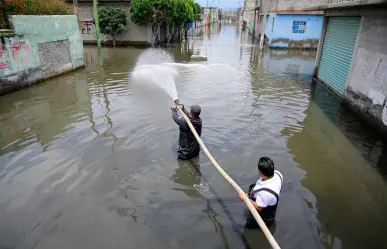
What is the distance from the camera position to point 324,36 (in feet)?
48.1

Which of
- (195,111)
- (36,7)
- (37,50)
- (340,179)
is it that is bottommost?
(340,179)

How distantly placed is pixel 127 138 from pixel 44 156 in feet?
6.62

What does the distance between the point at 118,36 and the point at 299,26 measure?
60.1 feet

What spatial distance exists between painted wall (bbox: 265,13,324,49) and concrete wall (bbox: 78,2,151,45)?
13.2 metres

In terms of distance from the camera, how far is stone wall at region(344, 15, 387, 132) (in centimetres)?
848

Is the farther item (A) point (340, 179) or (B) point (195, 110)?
(A) point (340, 179)

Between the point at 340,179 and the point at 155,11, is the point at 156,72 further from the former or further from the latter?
the point at 340,179

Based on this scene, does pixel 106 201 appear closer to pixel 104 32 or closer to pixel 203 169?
pixel 203 169

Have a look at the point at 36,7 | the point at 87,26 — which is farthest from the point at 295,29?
the point at 36,7

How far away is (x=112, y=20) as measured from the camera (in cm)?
2564

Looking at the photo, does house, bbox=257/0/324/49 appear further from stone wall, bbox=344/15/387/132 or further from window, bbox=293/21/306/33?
stone wall, bbox=344/15/387/132

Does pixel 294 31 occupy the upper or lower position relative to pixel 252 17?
lower

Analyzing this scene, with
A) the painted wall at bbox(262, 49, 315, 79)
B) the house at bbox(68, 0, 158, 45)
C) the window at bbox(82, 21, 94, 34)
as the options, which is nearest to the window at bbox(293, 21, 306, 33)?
the painted wall at bbox(262, 49, 315, 79)

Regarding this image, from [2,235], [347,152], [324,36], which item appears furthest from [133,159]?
[324,36]
